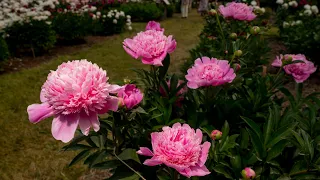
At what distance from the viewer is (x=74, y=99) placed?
830 mm

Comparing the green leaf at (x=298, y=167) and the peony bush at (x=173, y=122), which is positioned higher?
the peony bush at (x=173, y=122)

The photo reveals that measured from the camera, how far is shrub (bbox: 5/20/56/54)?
259 inches

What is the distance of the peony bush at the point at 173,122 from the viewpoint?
0.86 m

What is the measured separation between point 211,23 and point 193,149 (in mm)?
4449

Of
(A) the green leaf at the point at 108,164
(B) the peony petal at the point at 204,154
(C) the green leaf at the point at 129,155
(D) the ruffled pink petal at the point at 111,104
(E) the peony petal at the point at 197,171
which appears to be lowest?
(A) the green leaf at the point at 108,164

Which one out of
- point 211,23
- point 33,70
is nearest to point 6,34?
point 33,70

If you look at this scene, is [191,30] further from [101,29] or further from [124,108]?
[124,108]

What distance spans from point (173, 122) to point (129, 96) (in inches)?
9.6

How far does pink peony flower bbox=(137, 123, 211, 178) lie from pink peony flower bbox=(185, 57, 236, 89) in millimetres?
258

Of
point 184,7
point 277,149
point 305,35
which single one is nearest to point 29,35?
point 305,35

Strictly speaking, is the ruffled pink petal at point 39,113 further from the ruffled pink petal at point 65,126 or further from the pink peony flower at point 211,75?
the pink peony flower at point 211,75

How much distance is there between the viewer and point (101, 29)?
9.05 m

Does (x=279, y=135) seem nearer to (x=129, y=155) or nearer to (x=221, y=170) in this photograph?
(x=221, y=170)

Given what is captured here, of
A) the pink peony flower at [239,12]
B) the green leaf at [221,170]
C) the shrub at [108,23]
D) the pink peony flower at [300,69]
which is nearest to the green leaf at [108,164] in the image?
the green leaf at [221,170]
